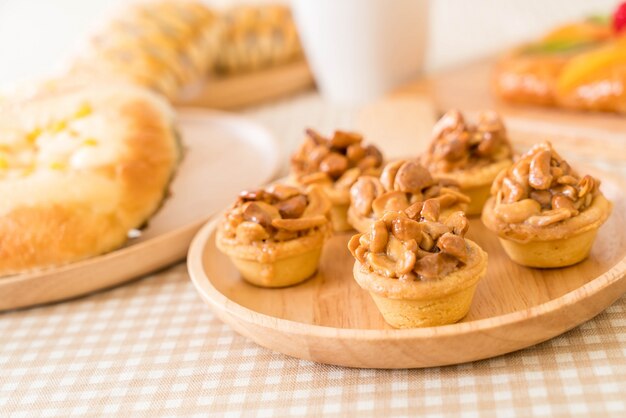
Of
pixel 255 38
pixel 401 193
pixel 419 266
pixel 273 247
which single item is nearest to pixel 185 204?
pixel 273 247

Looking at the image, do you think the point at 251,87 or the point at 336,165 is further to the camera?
the point at 251,87

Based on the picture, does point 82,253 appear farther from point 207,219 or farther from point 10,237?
point 207,219

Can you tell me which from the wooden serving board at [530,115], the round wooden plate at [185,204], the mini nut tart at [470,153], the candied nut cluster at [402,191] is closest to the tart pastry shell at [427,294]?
the candied nut cluster at [402,191]

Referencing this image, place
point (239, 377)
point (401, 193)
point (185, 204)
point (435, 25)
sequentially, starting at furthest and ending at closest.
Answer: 1. point (435, 25)
2. point (185, 204)
3. point (401, 193)
4. point (239, 377)

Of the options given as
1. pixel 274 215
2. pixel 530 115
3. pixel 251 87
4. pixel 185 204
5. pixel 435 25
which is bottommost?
pixel 435 25

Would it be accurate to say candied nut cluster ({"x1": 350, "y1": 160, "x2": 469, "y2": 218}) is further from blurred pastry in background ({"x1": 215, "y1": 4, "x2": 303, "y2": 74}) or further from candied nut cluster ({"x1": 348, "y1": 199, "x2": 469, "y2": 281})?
blurred pastry in background ({"x1": 215, "y1": 4, "x2": 303, "y2": 74})

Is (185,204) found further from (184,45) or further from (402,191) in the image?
(184,45)

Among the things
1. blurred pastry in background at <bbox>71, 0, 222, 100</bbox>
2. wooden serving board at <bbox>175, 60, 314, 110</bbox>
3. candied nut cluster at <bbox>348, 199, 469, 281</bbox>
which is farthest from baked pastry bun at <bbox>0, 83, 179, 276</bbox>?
wooden serving board at <bbox>175, 60, 314, 110</bbox>

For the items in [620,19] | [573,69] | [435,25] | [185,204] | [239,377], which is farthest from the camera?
[435,25]
